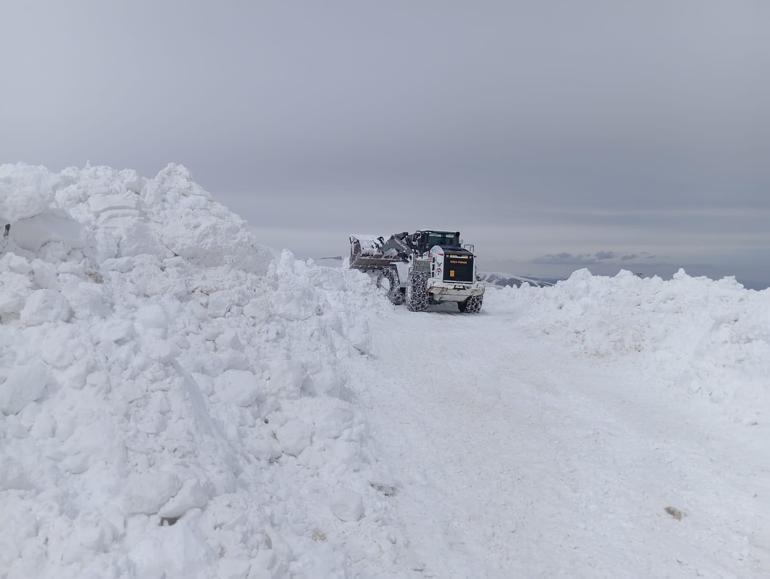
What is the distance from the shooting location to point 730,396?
393 inches

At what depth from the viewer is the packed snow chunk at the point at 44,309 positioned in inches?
233

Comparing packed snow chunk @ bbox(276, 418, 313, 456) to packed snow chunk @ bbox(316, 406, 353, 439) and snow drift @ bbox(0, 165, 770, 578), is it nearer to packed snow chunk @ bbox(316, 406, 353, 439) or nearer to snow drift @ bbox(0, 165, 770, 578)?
snow drift @ bbox(0, 165, 770, 578)

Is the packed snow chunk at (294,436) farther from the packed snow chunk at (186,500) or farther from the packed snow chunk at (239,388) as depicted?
the packed snow chunk at (186,500)

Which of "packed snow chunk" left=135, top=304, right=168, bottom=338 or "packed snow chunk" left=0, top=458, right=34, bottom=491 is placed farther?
"packed snow chunk" left=135, top=304, right=168, bottom=338

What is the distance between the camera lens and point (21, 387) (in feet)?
16.8

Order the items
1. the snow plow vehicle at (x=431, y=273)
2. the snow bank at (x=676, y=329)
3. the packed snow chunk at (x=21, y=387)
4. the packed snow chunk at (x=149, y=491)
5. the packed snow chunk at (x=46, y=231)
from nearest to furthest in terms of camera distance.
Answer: the packed snow chunk at (x=149, y=491) → the packed snow chunk at (x=21, y=387) → the packed snow chunk at (x=46, y=231) → the snow bank at (x=676, y=329) → the snow plow vehicle at (x=431, y=273)

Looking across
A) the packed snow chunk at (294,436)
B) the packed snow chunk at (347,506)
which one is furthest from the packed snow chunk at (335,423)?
the packed snow chunk at (347,506)

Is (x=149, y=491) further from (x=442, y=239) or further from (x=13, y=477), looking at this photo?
(x=442, y=239)

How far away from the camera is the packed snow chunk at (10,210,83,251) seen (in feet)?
23.5

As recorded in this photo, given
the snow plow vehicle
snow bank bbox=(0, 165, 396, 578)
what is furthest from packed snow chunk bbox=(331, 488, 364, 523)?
the snow plow vehicle

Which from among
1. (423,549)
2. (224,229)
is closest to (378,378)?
(224,229)

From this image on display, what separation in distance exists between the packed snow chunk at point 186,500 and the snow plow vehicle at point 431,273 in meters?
13.8

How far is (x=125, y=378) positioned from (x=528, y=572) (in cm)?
439

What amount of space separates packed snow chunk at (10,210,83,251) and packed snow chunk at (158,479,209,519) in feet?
13.9
